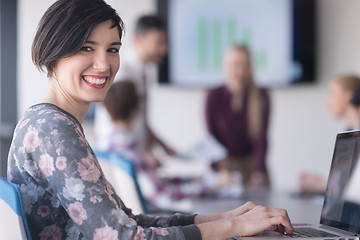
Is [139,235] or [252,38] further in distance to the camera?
[252,38]

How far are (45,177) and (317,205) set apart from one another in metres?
1.45

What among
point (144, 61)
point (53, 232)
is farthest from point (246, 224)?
point (144, 61)

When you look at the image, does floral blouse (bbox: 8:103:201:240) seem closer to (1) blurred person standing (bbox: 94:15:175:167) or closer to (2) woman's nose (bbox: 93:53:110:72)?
(2) woman's nose (bbox: 93:53:110:72)

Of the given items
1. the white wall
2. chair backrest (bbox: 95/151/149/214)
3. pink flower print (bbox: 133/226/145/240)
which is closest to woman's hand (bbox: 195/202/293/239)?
pink flower print (bbox: 133/226/145/240)

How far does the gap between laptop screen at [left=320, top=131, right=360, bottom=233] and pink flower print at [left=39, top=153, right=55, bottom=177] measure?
717 millimetres

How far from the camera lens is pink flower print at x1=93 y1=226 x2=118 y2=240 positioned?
47.4 inches

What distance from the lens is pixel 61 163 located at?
4.04 feet

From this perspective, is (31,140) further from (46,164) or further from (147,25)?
(147,25)

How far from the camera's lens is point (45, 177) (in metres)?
1.27

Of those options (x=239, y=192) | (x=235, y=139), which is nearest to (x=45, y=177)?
(x=239, y=192)

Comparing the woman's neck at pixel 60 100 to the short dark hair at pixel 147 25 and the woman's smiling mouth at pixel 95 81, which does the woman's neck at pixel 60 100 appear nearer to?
the woman's smiling mouth at pixel 95 81

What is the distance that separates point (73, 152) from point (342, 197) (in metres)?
0.70

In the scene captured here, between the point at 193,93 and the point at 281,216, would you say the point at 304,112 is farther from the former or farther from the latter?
the point at 281,216

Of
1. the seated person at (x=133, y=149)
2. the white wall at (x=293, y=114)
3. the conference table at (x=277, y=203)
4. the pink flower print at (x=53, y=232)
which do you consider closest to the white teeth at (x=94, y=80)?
the pink flower print at (x=53, y=232)
